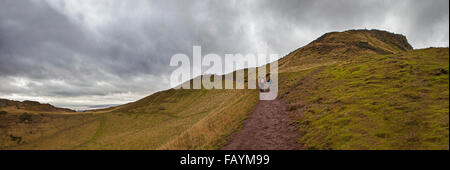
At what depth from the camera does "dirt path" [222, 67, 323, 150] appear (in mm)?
12547

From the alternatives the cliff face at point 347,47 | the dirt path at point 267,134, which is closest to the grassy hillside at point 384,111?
the dirt path at point 267,134

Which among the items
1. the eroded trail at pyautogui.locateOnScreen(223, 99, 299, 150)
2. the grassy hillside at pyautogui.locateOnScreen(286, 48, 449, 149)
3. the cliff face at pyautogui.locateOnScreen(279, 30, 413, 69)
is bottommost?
the eroded trail at pyautogui.locateOnScreen(223, 99, 299, 150)

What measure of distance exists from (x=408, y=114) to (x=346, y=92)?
7.88 meters

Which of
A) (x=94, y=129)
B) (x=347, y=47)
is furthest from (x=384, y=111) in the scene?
(x=347, y=47)

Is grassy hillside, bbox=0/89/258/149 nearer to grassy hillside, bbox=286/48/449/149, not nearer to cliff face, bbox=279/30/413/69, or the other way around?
grassy hillside, bbox=286/48/449/149

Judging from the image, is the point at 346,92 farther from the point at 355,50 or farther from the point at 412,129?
the point at 355,50

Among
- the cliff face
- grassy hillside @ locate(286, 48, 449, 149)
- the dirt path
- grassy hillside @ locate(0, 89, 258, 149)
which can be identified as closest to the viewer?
grassy hillside @ locate(286, 48, 449, 149)

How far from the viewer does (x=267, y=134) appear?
14.5 m

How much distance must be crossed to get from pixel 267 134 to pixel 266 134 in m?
0.08

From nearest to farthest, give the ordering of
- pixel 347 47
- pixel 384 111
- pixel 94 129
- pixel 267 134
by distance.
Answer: pixel 384 111, pixel 267 134, pixel 94 129, pixel 347 47

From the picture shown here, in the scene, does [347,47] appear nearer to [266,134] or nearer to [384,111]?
[384,111]

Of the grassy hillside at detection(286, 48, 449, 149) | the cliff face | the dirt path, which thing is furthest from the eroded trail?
the cliff face
